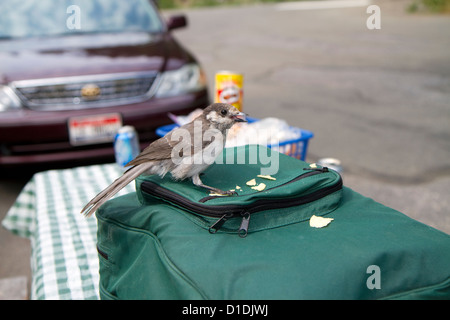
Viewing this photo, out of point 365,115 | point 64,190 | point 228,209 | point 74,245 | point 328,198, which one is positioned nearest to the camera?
point 228,209

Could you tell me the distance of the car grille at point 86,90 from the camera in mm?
3918

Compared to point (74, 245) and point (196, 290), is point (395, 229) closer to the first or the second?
point (196, 290)

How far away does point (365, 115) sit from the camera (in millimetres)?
6617

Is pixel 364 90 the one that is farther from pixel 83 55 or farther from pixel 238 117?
pixel 238 117

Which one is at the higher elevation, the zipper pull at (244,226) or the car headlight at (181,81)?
the car headlight at (181,81)

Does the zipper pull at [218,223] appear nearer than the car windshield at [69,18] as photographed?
Yes

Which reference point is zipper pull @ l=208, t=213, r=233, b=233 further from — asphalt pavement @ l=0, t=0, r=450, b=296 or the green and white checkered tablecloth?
asphalt pavement @ l=0, t=0, r=450, b=296

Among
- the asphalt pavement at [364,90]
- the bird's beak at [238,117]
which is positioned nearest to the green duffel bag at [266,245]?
the bird's beak at [238,117]

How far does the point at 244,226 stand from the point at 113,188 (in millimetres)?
584

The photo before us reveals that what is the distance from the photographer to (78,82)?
13.2 ft

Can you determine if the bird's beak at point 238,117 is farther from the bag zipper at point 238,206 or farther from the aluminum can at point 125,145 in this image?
the aluminum can at point 125,145

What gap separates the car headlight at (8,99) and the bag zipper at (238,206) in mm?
2849
